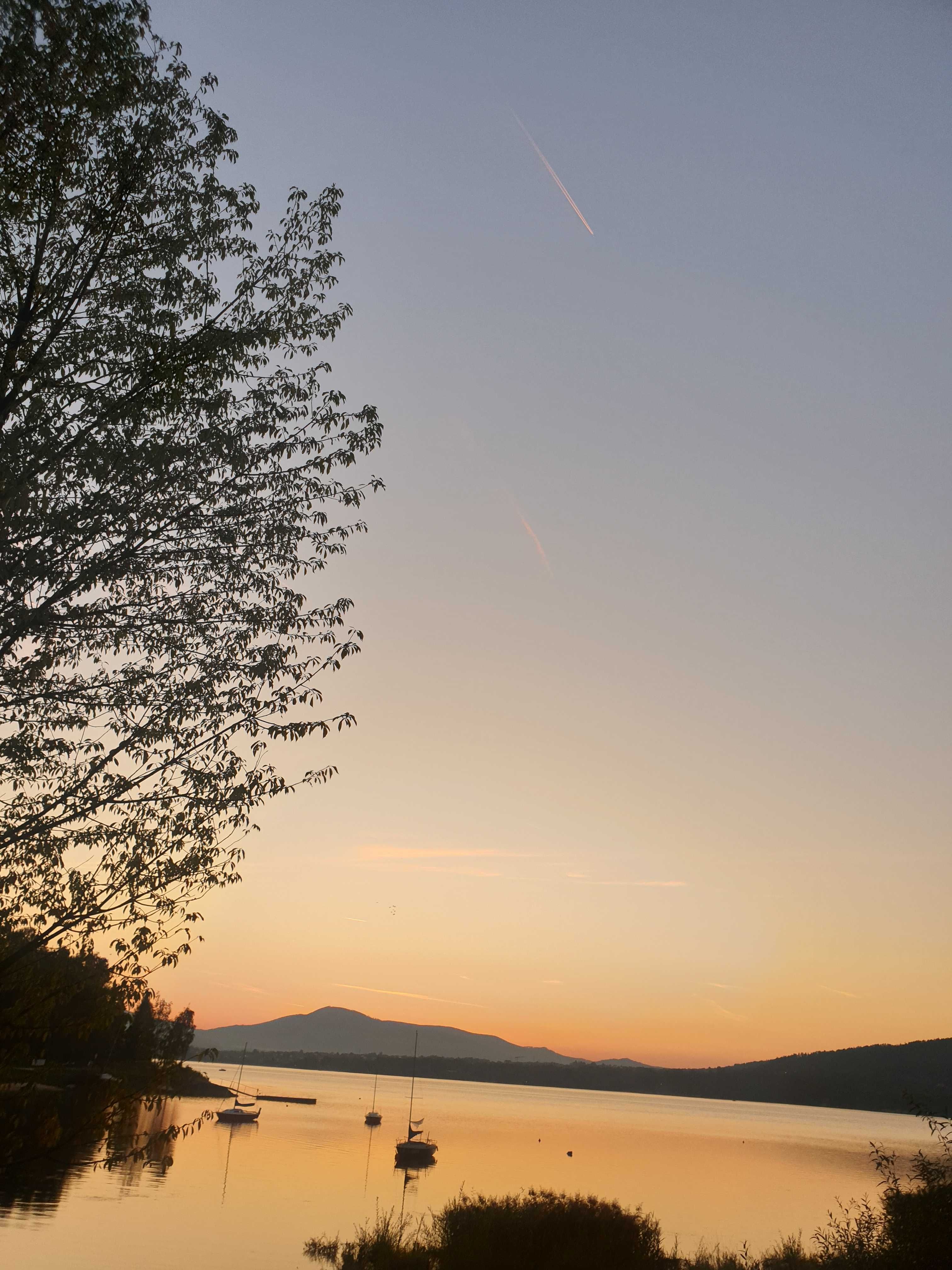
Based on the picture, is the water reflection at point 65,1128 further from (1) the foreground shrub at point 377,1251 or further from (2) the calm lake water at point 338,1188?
(2) the calm lake water at point 338,1188

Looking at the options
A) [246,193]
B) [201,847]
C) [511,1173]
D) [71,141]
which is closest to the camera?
[71,141]

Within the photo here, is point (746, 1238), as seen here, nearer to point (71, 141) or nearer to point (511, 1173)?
point (511, 1173)

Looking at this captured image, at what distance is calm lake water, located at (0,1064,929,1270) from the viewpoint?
38.6 meters

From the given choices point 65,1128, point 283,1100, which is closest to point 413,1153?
point 65,1128

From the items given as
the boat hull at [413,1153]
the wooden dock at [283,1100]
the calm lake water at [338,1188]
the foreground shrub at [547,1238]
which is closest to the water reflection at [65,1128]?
the foreground shrub at [547,1238]

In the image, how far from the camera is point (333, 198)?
1256 cm

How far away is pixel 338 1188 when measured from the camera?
212 ft

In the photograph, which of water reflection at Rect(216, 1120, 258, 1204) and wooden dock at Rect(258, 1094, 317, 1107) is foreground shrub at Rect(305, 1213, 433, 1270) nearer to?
water reflection at Rect(216, 1120, 258, 1204)

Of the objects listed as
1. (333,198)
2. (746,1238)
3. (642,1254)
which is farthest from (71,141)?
(746,1238)

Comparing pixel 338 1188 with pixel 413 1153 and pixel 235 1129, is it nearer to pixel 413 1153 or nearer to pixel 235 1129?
pixel 413 1153

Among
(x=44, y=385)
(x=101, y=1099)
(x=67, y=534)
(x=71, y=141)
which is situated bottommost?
(x=101, y=1099)

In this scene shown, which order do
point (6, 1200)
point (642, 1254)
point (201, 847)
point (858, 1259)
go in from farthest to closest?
point (6, 1200)
point (642, 1254)
point (858, 1259)
point (201, 847)

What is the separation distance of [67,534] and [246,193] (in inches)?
209

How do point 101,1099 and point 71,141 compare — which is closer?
point 101,1099
